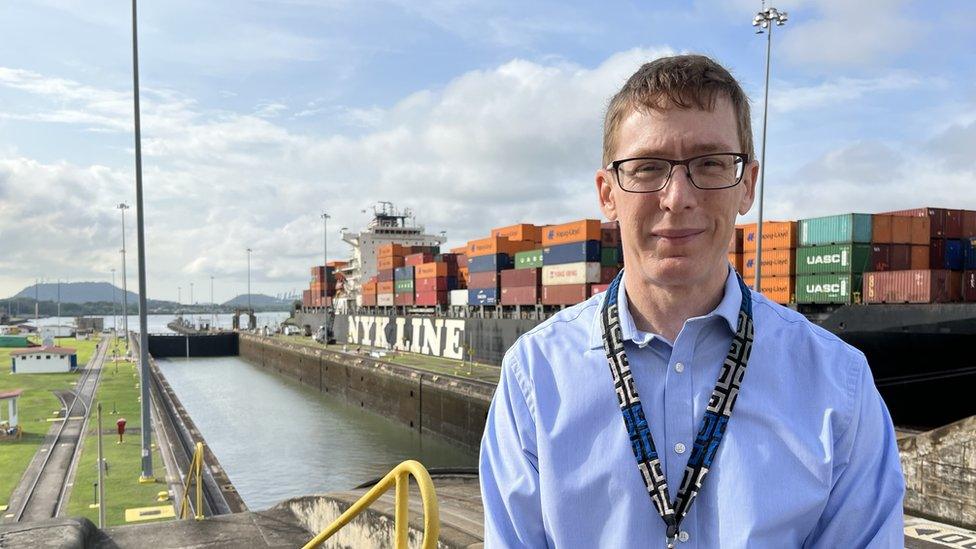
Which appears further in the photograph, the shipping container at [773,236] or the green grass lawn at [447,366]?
the green grass lawn at [447,366]

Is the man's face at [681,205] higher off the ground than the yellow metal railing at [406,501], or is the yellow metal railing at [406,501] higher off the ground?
the man's face at [681,205]

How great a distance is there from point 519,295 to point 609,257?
19.1ft

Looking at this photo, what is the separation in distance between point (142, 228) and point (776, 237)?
2068cm

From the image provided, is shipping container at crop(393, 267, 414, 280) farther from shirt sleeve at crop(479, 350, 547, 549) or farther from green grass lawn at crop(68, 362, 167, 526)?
shirt sleeve at crop(479, 350, 547, 549)

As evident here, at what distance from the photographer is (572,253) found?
30.7 metres

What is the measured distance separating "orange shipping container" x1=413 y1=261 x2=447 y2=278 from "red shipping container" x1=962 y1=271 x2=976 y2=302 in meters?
30.0

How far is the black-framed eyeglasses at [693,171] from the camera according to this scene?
4.88ft

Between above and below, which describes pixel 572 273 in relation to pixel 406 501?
above

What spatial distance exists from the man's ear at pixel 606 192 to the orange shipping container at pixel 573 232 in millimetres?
28604

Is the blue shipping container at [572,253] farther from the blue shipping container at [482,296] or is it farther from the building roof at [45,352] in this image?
the building roof at [45,352]

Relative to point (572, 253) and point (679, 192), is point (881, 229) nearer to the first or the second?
point (572, 253)

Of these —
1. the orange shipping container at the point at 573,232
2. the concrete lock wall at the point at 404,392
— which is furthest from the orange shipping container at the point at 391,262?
the orange shipping container at the point at 573,232

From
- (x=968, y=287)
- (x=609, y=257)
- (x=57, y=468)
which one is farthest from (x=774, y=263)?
(x=57, y=468)

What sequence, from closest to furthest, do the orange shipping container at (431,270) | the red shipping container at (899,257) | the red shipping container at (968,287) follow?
1. the red shipping container at (968,287)
2. the red shipping container at (899,257)
3. the orange shipping container at (431,270)
